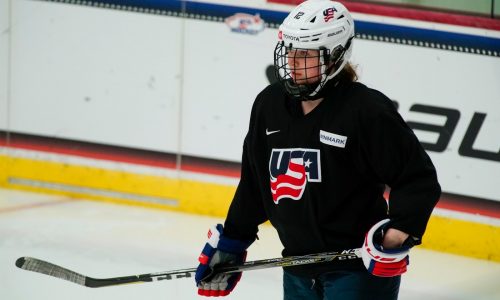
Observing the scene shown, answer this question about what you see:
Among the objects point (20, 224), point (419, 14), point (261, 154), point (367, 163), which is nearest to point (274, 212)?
point (261, 154)

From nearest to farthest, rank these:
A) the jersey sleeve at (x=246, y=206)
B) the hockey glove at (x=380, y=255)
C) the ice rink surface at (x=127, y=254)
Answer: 1. the hockey glove at (x=380, y=255)
2. the jersey sleeve at (x=246, y=206)
3. the ice rink surface at (x=127, y=254)

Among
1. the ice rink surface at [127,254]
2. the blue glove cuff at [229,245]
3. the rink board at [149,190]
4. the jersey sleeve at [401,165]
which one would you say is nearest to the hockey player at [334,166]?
the jersey sleeve at [401,165]

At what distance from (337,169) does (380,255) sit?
0.22 m

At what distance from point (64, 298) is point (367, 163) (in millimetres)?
1832

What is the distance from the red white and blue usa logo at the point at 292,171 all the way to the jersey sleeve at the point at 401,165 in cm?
13

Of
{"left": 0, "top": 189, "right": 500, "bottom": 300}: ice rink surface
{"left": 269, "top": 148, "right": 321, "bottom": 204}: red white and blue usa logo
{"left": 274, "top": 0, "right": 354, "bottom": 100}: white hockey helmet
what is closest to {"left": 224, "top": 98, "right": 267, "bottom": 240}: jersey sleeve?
{"left": 269, "top": 148, "right": 321, "bottom": 204}: red white and blue usa logo

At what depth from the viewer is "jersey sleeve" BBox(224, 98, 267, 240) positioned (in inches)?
92.4

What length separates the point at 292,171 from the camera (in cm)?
216

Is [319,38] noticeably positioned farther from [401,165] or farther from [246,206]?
[246,206]

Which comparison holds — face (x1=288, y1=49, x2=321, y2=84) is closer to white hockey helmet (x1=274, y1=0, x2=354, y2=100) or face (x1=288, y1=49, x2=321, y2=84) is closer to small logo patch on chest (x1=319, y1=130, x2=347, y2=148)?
white hockey helmet (x1=274, y1=0, x2=354, y2=100)

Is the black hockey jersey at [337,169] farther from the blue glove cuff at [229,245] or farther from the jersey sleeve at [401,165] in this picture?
the blue glove cuff at [229,245]

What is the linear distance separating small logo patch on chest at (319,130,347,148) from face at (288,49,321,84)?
0.12 m

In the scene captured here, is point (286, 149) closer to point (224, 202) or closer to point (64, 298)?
point (64, 298)

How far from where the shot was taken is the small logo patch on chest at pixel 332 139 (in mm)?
2086
